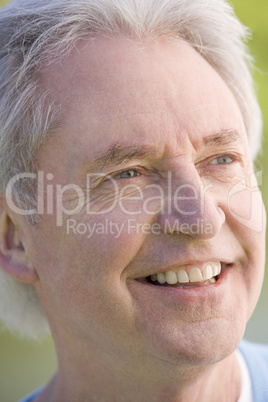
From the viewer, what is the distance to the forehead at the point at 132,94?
2.00 m

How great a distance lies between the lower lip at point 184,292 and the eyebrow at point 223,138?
20.6 inches

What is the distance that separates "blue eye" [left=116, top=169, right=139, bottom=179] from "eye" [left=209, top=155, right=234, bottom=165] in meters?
A: 0.30

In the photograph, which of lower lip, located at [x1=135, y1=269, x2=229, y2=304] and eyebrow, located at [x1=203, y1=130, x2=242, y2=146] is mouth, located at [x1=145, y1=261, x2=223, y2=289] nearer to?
lower lip, located at [x1=135, y1=269, x2=229, y2=304]

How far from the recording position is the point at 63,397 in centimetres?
250

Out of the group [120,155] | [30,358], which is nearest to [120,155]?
[120,155]

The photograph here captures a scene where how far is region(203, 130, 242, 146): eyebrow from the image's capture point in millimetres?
2100

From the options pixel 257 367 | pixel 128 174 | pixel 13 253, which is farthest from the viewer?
pixel 257 367

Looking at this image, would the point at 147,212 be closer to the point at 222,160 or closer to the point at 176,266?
the point at 176,266

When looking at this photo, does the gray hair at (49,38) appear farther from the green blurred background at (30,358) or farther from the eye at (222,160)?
the green blurred background at (30,358)

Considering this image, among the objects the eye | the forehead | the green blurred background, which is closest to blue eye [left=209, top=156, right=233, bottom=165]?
the eye

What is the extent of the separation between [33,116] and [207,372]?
1144 mm

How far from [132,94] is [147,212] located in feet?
1.38

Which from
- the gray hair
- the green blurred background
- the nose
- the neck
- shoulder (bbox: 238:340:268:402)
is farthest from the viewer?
the green blurred background

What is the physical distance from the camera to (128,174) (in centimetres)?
209
